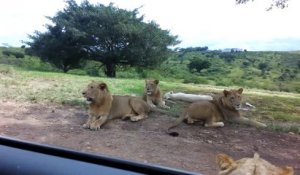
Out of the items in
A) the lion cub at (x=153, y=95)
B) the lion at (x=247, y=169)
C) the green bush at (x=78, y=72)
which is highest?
the lion at (x=247, y=169)

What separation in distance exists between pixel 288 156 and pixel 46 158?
2.65m

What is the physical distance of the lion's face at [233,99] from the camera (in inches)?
163

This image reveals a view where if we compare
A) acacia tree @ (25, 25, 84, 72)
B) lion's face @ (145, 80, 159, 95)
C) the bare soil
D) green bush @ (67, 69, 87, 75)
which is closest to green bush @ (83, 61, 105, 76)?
green bush @ (67, 69, 87, 75)

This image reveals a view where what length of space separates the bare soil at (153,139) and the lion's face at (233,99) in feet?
0.76

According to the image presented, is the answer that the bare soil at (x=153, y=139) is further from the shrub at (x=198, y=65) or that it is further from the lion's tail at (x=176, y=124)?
the shrub at (x=198, y=65)

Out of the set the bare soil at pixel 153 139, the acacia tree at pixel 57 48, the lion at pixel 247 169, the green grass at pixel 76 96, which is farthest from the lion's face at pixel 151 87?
the acacia tree at pixel 57 48

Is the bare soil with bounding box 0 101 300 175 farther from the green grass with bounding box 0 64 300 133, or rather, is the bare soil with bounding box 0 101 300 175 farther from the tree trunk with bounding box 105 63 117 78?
the tree trunk with bounding box 105 63 117 78

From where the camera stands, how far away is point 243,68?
737 cm

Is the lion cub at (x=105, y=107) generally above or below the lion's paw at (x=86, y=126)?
above

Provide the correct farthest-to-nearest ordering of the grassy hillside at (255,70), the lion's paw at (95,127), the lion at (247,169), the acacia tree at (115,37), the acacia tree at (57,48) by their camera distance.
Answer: the acacia tree at (57,48) < the acacia tree at (115,37) < the grassy hillside at (255,70) < the lion's paw at (95,127) < the lion at (247,169)

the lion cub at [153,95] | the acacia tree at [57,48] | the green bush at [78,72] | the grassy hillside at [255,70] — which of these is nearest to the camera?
the lion cub at [153,95]

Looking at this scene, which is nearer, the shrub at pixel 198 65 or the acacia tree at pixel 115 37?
the shrub at pixel 198 65

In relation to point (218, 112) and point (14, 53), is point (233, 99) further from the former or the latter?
point (14, 53)

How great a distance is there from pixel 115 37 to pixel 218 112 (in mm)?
7328
